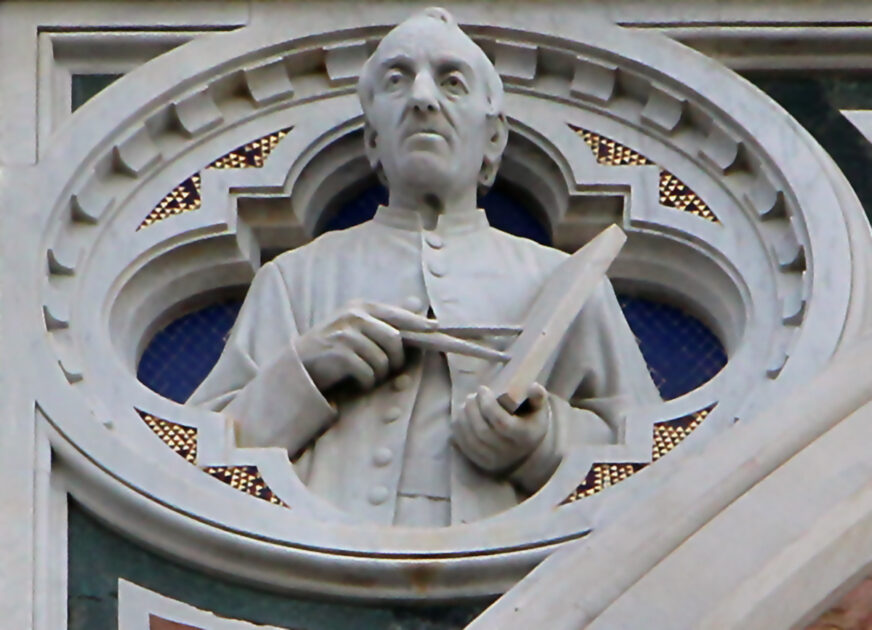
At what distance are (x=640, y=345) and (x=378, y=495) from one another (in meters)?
0.99

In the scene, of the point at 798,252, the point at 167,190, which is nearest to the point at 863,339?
the point at 798,252

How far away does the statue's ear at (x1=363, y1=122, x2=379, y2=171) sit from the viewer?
11398 millimetres

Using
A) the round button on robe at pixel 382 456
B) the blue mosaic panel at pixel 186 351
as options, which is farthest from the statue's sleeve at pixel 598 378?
the blue mosaic panel at pixel 186 351

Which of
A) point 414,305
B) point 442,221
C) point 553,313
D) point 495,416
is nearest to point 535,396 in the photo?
point 495,416

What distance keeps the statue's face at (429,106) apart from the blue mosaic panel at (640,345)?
565 mm

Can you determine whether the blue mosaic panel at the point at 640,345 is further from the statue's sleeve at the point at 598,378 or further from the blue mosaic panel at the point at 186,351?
the statue's sleeve at the point at 598,378

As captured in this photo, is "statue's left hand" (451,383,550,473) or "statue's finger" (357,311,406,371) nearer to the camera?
"statue's left hand" (451,383,550,473)

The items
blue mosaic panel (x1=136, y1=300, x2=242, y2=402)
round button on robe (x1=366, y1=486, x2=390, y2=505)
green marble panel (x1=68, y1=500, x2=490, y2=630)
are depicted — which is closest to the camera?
green marble panel (x1=68, y1=500, x2=490, y2=630)

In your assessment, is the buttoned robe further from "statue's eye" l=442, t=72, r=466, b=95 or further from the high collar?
"statue's eye" l=442, t=72, r=466, b=95

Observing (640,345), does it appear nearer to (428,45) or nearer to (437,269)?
(437,269)

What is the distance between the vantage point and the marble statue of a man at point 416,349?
35.7ft

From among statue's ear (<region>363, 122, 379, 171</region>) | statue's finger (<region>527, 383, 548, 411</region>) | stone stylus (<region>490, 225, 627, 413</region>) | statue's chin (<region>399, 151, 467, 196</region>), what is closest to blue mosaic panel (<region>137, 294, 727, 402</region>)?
stone stylus (<region>490, 225, 627, 413</region>)

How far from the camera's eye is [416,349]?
11023 millimetres

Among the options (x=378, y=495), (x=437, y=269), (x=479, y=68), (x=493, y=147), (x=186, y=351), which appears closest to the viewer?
(x=378, y=495)
